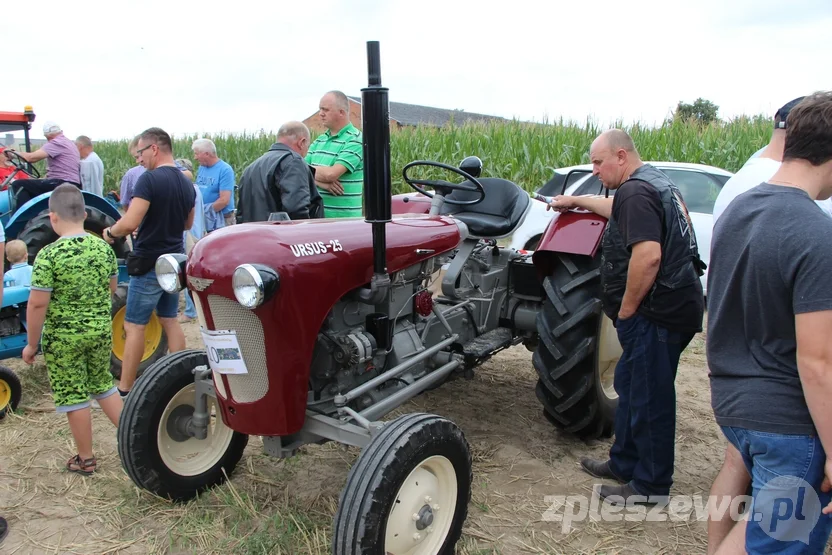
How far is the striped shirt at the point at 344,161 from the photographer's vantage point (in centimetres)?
391

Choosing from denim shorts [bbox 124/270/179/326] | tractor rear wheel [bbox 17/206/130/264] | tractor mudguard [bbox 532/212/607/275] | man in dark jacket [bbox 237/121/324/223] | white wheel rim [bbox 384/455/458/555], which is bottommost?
white wheel rim [bbox 384/455/458/555]

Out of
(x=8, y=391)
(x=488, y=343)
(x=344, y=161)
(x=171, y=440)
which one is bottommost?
(x=8, y=391)

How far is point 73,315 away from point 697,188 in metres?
5.58

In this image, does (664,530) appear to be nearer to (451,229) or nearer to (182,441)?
(451,229)

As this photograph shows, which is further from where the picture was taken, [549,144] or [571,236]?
[549,144]

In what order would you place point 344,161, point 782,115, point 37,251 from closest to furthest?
point 782,115 < point 344,161 < point 37,251

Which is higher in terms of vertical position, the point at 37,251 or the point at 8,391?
the point at 37,251

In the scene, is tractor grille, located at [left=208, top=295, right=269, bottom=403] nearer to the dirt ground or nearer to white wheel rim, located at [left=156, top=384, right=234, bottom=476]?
white wheel rim, located at [left=156, top=384, right=234, bottom=476]

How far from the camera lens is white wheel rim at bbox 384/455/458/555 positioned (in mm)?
2094

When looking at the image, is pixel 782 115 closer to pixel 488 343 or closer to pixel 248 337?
pixel 488 343

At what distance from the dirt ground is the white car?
2615 mm

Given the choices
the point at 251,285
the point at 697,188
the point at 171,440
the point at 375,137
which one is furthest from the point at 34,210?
the point at 697,188

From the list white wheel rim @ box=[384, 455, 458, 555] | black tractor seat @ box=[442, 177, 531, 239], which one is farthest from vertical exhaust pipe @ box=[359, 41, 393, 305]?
black tractor seat @ box=[442, 177, 531, 239]

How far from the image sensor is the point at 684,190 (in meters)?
6.21
